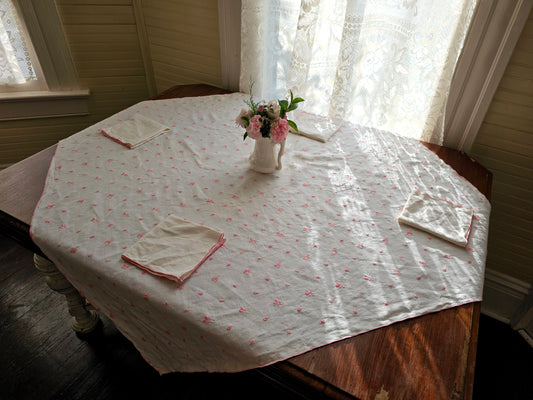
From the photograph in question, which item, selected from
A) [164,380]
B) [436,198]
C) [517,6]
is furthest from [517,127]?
[164,380]

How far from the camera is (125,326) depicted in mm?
1023

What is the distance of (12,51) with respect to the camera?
6.54 ft

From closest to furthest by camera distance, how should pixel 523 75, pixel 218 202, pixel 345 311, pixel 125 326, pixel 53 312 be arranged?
pixel 345 311 → pixel 125 326 → pixel 218 202 → pixel 523 75 → pixel 53 312

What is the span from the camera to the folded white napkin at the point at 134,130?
153 cm

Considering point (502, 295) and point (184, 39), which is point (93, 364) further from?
point (502, 295)

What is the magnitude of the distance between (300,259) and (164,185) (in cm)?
62

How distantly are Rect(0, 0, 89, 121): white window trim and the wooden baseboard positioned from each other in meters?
Result: 2.79

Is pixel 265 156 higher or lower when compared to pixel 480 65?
lower

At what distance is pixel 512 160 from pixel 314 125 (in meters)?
0.96

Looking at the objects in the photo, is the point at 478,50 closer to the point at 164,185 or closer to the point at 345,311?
the point at 345,311

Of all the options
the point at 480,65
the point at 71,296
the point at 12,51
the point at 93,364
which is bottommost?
the point at 93,364

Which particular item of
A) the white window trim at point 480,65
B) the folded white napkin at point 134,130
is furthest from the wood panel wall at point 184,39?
the white window trim at point 480,65

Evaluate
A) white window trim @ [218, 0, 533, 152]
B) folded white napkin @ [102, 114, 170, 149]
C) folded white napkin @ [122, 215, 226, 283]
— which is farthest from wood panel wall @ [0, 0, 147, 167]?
white window trim @ [218, 0, 533, 152]

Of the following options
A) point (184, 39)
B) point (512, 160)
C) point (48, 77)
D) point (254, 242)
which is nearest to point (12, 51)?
point (48, 77)
